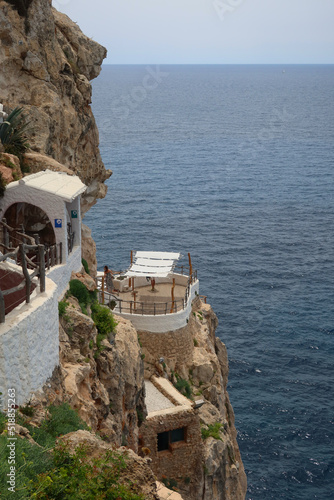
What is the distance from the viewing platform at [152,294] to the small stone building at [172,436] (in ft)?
12.8

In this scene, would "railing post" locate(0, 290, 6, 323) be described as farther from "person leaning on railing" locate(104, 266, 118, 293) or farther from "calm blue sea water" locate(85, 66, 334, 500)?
"calm blue sea water" locate(85, 66, 334, 500)

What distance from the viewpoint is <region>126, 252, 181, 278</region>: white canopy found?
38125 mm

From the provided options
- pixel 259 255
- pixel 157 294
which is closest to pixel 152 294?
pixel 157 294

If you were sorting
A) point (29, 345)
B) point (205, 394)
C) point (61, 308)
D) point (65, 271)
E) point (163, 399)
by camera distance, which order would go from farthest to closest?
point (205, 394) → point (163, 399) → point (65, 271) → point (61, 308) → point (29, 345)

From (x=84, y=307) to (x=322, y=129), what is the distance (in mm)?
161887

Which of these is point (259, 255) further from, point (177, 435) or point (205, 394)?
point (177, 435)

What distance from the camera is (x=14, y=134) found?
28250 mm

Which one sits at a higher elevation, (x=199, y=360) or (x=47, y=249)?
(x=47, y=249)

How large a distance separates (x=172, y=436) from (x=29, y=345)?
58.8 feet

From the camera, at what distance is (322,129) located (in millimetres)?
177375

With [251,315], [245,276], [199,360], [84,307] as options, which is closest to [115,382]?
[84,307]

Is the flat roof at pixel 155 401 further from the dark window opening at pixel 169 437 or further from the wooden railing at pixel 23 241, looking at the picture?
the wooden railing at pixel 23 241

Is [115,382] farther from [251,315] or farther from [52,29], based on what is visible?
[251,315]

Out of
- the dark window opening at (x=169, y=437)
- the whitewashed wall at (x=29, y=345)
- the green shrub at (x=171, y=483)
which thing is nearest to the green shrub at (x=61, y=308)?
the whitewashed wall at (x=29, y=345)
